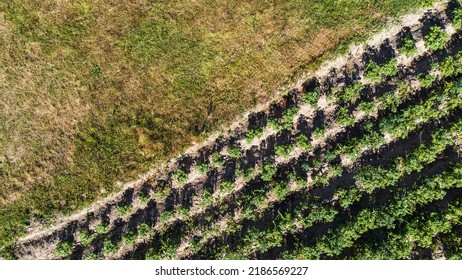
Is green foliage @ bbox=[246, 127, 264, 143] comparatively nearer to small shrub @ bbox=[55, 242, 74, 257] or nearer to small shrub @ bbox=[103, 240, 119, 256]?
small shrub @ bbox=[103, 240, 119, 256]

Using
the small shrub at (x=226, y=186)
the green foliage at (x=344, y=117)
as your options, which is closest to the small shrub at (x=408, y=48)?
the green foliage at (x=344, y=117)

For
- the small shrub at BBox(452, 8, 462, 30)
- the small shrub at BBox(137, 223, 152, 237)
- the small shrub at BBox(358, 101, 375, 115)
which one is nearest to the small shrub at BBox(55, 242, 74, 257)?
the small shrub at BBox(137, 223, 152, 237)

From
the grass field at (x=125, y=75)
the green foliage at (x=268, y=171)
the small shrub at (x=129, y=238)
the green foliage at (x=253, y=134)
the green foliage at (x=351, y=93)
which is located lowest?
the green foliage at (x=268, y=171)

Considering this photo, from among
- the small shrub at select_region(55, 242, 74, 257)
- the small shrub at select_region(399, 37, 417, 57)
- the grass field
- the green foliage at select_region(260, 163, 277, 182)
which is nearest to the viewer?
the small shrub at select_region(399, 37, 417, 57)

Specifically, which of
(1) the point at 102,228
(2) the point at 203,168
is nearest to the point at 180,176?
(2) the point at 203,168

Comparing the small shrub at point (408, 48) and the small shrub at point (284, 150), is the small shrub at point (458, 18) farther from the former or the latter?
the small shrub at point (284, 150)

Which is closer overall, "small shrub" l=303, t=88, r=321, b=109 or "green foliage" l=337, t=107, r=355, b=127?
"green foliage" l=337, t=107, r=355, b=127
